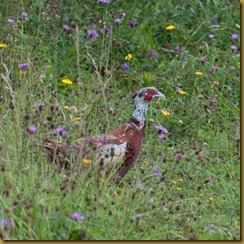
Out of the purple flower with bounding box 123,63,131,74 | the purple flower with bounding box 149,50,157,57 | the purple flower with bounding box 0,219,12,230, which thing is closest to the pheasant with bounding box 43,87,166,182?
the purple flower with bounding box 0,219,12,230

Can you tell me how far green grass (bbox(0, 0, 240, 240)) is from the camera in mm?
4973

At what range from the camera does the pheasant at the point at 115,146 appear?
5.41 meters

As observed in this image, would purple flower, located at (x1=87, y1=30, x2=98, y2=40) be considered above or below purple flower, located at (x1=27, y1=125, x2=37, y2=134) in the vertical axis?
below

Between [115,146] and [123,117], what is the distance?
1320 mm

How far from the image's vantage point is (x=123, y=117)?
723 centimetres

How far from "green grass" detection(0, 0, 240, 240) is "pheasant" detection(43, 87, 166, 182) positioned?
0.09 m

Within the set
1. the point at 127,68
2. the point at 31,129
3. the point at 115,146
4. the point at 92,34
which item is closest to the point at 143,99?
the point at 115,146

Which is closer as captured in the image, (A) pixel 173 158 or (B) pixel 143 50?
(A) pixel 173 158

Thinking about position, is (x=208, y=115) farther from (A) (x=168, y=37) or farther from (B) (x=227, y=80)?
(A) (x=168, y=37)

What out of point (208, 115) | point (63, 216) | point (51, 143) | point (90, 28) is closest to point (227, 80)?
point (208, 115)

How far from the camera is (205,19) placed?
849 cm

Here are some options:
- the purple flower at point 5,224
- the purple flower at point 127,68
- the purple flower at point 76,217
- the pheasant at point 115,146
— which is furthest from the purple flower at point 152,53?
the purple flower at point 5,224

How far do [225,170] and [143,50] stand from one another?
1918 mm

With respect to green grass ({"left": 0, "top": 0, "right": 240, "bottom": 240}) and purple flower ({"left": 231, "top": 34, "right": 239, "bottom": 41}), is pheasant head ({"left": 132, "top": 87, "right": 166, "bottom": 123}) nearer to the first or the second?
green grass ({"left": 0, "top": 0, "right": 240, "bottom": 240})
